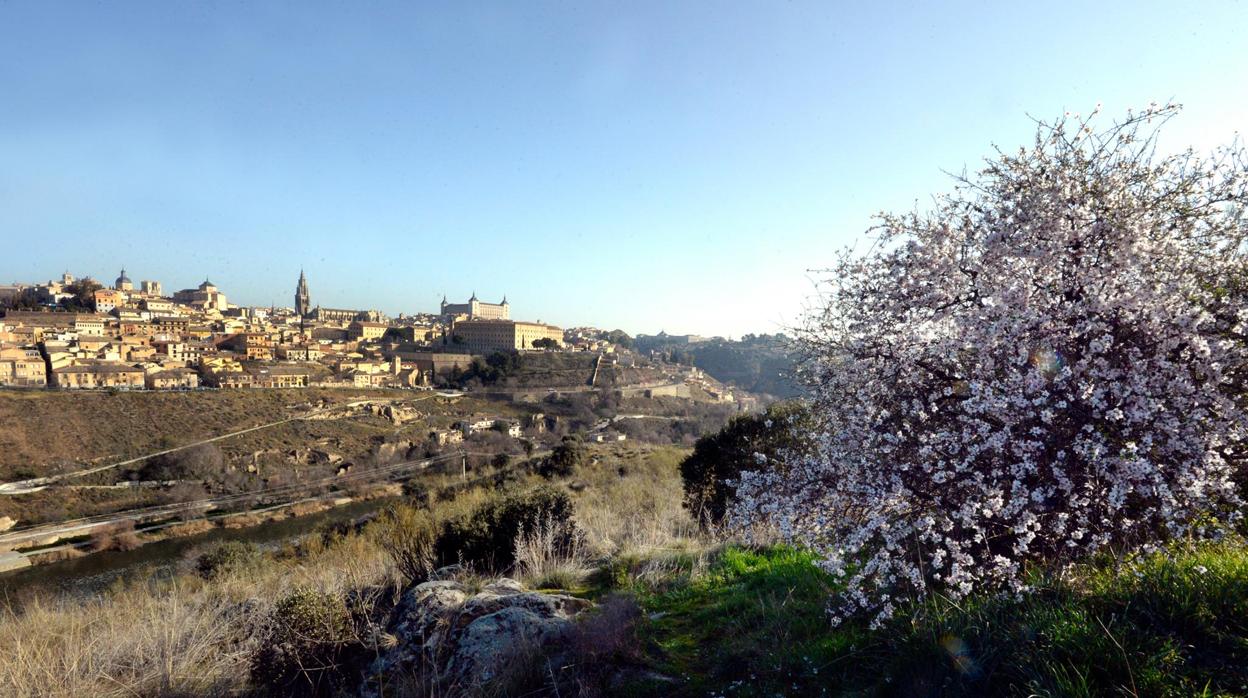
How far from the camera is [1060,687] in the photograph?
2336 mm

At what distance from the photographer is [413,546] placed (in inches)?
364

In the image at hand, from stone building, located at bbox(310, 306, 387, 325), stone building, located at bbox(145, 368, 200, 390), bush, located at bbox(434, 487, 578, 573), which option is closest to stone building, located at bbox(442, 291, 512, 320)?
stone building, located at bbox(310, 306, 387, 325)

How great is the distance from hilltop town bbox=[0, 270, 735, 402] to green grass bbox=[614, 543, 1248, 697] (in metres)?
59.7

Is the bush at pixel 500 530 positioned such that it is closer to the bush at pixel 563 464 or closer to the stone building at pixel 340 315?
the bush at pixel 563 464

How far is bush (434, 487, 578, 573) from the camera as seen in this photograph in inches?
340

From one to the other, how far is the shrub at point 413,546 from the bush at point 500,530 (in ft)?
1.07

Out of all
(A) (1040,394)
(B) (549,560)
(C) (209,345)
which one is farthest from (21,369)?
(A) (1040,394)

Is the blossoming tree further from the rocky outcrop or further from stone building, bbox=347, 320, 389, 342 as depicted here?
stone building, bbox=347, 320, 389, 342

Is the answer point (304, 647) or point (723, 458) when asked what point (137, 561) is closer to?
point (723, 458)

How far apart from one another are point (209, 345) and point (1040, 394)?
263ft

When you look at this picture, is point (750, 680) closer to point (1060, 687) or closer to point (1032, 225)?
point (1060, 687)

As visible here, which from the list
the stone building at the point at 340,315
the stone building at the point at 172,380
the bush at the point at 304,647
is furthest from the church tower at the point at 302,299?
the bush at the point at 304,647

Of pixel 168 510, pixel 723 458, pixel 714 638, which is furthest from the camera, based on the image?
pixel 168 510

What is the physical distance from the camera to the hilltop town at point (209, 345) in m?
51.3
